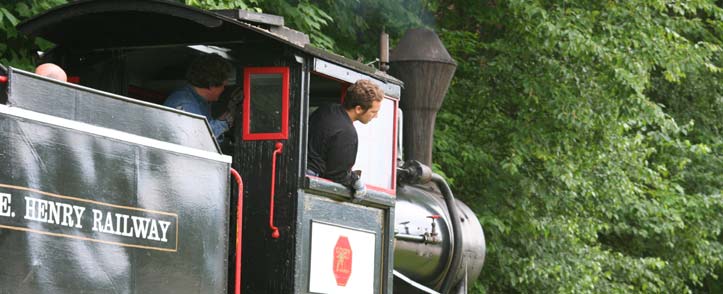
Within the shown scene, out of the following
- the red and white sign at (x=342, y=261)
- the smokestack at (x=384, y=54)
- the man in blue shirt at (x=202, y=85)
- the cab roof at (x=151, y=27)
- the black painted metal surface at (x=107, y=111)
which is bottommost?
the red and white sign at (x=342, y=261)

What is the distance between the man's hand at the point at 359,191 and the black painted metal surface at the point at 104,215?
3.23 feet

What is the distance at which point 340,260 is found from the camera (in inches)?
261

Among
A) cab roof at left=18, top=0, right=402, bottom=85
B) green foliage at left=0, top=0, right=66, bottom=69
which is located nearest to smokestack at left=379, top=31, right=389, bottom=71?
cab roof at left=18, top=0, right=402, bottom=85

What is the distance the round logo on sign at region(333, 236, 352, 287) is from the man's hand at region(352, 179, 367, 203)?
24 cm

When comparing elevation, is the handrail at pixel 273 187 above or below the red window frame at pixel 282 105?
below

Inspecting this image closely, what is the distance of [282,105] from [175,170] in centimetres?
95

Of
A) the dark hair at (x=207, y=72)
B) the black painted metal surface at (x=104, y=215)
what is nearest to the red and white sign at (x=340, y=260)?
the black painted metal surface at (x=104, y=215)

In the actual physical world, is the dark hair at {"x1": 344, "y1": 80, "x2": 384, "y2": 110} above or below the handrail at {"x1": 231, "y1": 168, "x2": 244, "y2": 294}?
above

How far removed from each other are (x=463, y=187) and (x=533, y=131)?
3.44ft

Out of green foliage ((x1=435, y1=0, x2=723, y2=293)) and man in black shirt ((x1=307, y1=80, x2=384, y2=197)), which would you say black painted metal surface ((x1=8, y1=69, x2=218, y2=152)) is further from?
green foliage ((x1=435, y1=0, x2=723, y2=293))

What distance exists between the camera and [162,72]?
7.23m

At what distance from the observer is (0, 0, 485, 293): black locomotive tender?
15.9 ft

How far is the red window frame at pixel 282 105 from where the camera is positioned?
632 cm

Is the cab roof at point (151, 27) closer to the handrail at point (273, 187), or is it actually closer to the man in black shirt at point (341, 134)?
the man in black shirt at point (341, 134)
